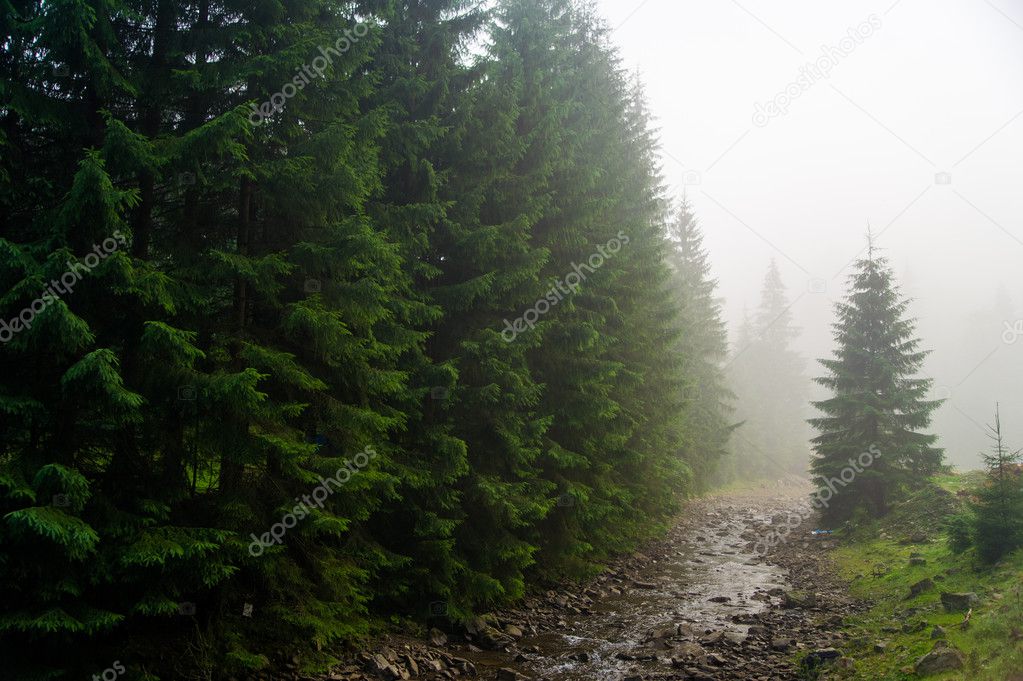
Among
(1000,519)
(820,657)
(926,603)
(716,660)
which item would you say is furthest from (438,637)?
(1000,519)

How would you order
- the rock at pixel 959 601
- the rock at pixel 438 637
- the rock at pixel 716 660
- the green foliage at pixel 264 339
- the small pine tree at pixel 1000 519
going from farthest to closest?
Answer: 1. the small pine tree at pixel 1000 519
2. the rock at pixel 438 637
3. the rock at pixel 716 660
4. the rock at pixel 959 601
5. the green foliage at pixel 264 339

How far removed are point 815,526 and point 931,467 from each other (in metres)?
4.79

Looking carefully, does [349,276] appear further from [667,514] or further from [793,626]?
[667,514]

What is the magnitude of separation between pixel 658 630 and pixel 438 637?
4.63m

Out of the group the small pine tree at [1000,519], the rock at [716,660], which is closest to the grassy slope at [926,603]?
the small pine tree at [1000,519]

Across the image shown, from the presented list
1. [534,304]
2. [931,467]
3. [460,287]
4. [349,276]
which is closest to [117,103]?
[349,276]

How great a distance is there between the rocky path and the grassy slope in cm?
63

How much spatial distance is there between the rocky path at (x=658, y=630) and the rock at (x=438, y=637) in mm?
18

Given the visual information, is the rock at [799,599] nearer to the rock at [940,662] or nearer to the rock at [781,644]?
the rock at [781,644]

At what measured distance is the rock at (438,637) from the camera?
9.87 meters

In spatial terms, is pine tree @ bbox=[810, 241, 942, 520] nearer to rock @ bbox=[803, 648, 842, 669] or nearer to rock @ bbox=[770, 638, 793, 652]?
rock @ bbox=[770, 638, 793, 652]

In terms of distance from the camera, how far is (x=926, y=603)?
10.2m

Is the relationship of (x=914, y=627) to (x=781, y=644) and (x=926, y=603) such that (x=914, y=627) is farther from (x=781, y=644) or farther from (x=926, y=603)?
(x=781, y=644)

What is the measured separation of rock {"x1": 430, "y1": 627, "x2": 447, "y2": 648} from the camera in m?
9.87
